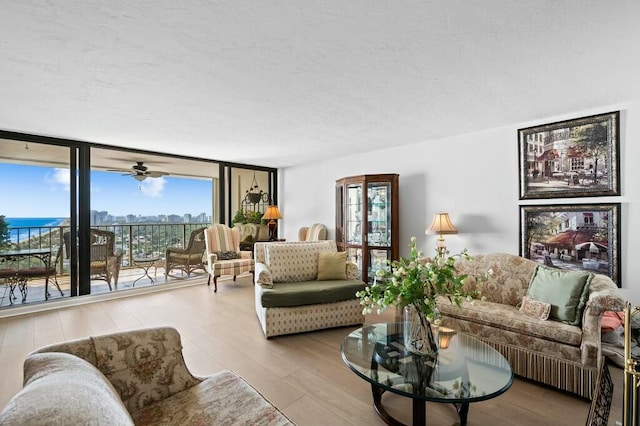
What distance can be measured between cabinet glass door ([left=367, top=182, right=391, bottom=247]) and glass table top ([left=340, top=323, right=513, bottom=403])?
8.43 ft

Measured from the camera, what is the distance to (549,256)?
11.0 feet

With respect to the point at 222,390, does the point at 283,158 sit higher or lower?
higher

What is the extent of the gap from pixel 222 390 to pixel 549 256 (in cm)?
368

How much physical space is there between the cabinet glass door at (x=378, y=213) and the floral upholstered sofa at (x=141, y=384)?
11.4 ft

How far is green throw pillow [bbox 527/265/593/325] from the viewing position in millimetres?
2307

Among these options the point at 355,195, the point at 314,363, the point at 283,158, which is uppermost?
the point at 283,158

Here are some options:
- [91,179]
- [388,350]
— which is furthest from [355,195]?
[91,179]

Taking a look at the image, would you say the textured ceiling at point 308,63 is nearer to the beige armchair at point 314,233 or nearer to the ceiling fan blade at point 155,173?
the ceiling fan blade at point 155,173

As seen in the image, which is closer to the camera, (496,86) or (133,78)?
(133,78)

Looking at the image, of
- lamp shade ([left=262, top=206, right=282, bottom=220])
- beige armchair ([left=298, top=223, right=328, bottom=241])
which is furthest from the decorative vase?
lamp shade ([left=262, top=206, right=282, bottom=220])

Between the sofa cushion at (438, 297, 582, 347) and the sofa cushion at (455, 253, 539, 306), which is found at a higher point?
the sofa cushion at (455, 253, 539, 306)

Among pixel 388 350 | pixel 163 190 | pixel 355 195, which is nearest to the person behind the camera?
pixel 388 350

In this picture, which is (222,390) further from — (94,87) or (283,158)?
(283,158)

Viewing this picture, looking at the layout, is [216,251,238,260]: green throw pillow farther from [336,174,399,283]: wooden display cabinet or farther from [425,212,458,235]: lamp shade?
[425,212,458,235]: lamp shade
